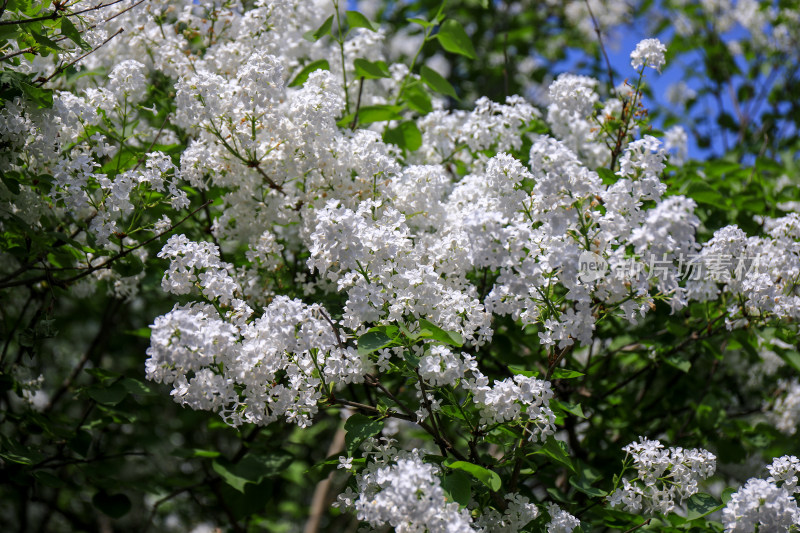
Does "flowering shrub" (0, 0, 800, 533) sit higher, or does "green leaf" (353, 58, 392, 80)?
"green leaf" (353, 58, 392, 80)

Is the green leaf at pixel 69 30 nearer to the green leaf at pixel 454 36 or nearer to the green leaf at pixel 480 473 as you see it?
the green leaf at pixel 454 36

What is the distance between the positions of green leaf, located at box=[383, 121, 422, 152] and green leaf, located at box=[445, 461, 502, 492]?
187 cm

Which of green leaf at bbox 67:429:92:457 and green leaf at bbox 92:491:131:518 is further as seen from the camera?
green leaf at bbox 92:491:131:518

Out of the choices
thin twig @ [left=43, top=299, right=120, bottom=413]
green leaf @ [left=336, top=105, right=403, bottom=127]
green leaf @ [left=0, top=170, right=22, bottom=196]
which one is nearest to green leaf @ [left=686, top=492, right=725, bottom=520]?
green leaf @ [left=336, top=105, right=403, bottom=127]

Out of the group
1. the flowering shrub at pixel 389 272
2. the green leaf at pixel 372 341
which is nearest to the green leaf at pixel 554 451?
the flowering shrub at pixel 389 272

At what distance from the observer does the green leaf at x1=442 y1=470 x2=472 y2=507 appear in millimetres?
2513

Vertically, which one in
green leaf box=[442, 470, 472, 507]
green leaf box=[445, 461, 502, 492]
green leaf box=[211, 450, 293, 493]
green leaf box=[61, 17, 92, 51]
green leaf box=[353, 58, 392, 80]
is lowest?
green leaf box=[442, 470, 472, 507]

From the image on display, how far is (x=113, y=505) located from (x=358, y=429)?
190 cm

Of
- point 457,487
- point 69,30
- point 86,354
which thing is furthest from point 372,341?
point 86,354

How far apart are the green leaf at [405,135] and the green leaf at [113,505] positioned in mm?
2407

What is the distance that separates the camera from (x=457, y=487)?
2553 millimetres

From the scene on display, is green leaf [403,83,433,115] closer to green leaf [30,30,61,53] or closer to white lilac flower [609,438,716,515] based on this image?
green leaf [30,30,61,53]

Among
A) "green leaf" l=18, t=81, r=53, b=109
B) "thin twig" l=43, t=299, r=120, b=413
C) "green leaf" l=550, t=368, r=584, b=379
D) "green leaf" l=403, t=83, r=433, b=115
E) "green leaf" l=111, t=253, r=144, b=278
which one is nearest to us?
"green leaf" l=550, t=368, r=584, b=379

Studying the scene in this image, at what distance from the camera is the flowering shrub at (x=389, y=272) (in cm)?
260
